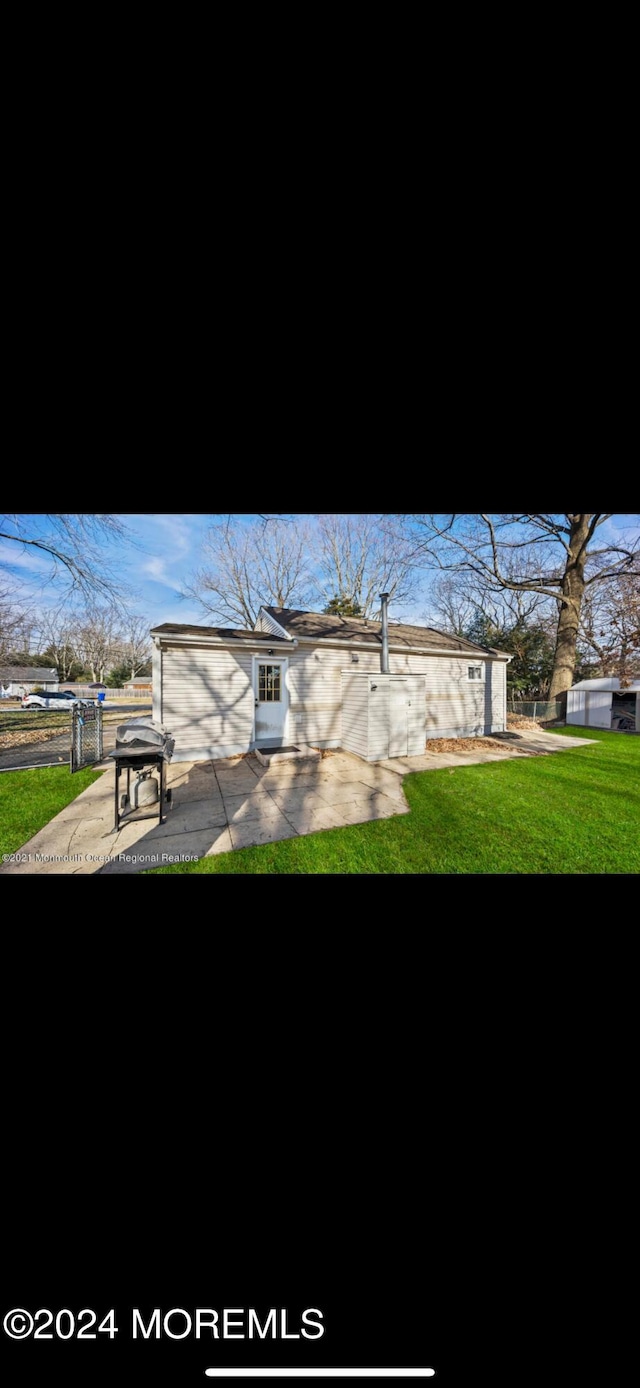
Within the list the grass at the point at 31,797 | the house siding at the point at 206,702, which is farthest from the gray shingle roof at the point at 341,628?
the grass at the point at 31,797

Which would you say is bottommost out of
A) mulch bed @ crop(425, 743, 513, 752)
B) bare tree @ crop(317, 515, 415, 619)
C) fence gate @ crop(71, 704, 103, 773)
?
mulch bed @ crop(425, 743, 513, 752)

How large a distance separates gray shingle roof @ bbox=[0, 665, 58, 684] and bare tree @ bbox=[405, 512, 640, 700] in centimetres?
204

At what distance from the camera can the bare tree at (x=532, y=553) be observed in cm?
202

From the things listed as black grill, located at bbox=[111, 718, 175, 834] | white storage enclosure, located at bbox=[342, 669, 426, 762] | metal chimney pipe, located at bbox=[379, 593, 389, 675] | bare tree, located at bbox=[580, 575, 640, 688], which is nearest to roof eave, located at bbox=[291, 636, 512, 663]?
metal chimney pipe, located at bbox=[379, 593, 389, 675]

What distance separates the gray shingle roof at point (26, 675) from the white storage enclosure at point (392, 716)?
97.0 inches

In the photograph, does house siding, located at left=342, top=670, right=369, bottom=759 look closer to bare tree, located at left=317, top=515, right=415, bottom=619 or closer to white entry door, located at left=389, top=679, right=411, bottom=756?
white entry door, located at left=389, top=679, right=411, bottom=756

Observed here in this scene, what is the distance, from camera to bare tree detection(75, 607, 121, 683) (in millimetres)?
2100

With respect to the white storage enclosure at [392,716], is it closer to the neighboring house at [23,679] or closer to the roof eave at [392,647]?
the roof eave at [392,647]
